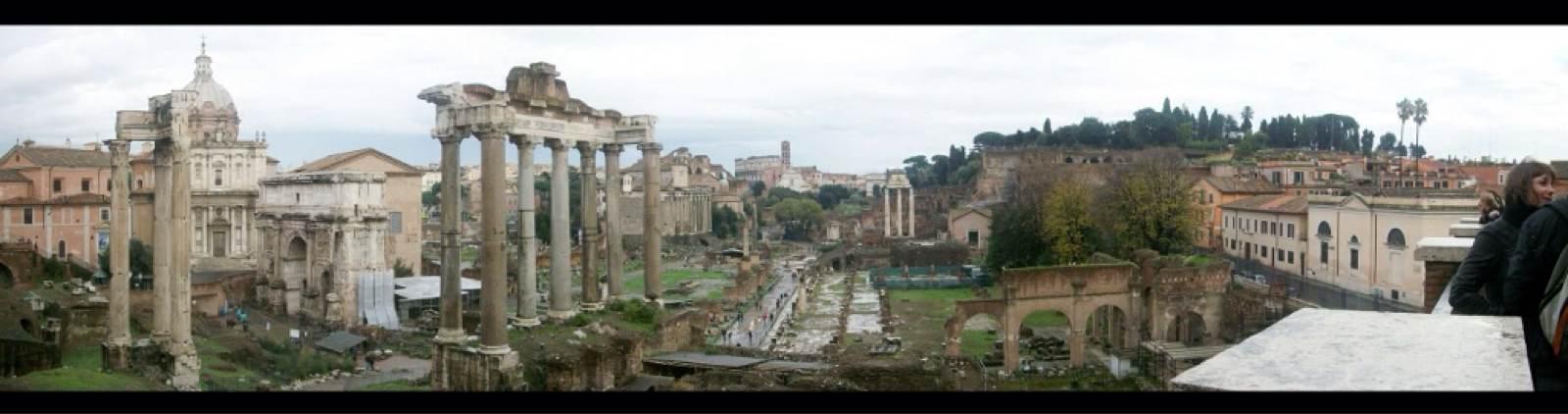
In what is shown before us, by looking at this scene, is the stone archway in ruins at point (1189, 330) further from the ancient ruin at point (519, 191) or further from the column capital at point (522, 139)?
the column capital at point (522, 139)

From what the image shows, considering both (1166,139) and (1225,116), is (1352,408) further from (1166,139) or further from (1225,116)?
(1225,116)

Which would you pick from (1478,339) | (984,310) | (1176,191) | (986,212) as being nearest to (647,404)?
(1478,339)

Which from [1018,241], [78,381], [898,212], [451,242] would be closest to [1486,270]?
[451,242]

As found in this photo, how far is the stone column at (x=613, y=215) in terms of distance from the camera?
65.8ft

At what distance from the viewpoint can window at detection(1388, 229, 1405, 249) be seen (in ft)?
91.9

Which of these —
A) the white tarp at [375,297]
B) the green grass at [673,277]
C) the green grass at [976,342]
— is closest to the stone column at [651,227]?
the green grass at [976,342]

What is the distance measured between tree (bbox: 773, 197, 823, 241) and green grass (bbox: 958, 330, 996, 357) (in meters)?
56.9

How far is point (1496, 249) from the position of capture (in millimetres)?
5625

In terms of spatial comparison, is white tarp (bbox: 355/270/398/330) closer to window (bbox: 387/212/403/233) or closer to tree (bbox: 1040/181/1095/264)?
window (bbox: 387/212/403/233)

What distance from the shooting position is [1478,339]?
3809 millimetres

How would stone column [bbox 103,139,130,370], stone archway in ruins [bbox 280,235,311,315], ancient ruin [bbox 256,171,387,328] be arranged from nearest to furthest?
1. stone column [bbox 103,139,130,370]
2. ancient ruin [bbox 256,171,387,328]
3. stone archway in ruins [bbox 280,235,311,315]

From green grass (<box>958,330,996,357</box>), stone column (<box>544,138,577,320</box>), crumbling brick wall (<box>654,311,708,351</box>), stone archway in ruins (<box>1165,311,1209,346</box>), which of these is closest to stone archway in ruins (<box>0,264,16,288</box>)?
stone column (<box>544,138,577,320</box>)

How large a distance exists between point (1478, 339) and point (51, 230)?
37776 millimetres

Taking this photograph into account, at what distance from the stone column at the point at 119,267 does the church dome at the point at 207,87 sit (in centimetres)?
2345
